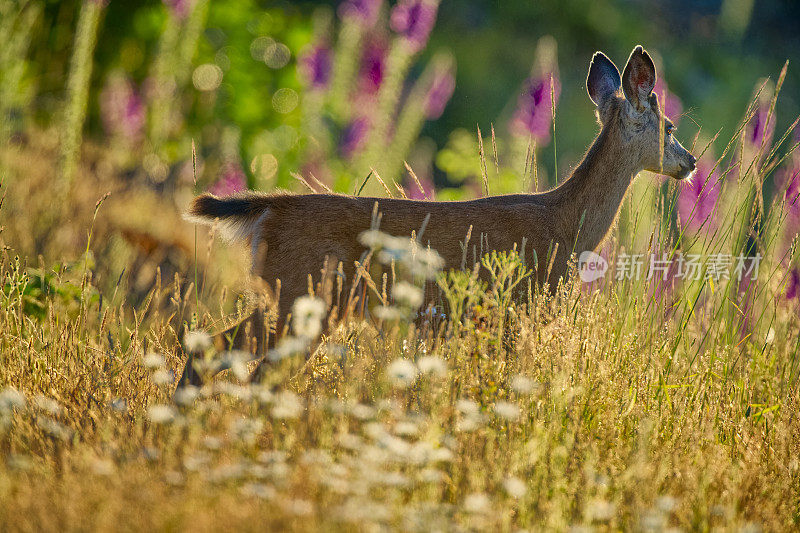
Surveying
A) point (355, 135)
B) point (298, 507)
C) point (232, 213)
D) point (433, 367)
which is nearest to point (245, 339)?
point (232, 213)

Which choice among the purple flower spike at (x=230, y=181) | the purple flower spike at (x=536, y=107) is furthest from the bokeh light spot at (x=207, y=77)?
the purple flower spike at (x=536, y=107)

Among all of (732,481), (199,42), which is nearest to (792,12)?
(199,42)

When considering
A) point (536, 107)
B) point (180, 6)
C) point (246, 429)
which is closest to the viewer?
point (246, 429)

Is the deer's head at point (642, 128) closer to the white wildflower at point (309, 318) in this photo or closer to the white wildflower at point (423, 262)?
the white wildflower at point (423, 262)

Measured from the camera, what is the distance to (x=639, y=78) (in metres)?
4.59

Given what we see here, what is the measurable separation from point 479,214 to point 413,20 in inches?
120

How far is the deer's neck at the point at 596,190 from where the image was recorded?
4.52 meters

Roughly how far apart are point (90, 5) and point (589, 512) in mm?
5094

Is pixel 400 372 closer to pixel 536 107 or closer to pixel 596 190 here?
pixel 596 190

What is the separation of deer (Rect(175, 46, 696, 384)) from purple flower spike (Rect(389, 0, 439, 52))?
222cm

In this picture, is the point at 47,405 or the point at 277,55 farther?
the point at 277,55

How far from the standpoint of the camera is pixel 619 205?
15.2ft

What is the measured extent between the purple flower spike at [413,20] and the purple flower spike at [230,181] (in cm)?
182

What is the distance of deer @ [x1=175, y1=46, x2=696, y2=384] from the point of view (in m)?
3.76
